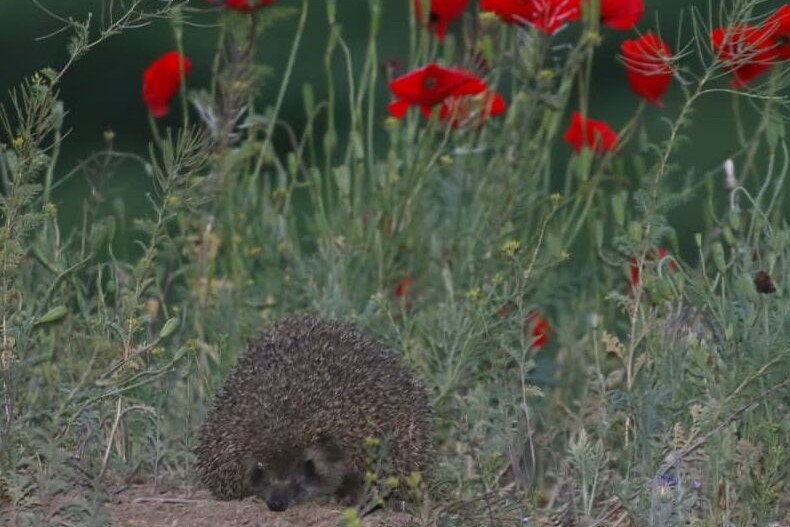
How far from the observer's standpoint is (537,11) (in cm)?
596

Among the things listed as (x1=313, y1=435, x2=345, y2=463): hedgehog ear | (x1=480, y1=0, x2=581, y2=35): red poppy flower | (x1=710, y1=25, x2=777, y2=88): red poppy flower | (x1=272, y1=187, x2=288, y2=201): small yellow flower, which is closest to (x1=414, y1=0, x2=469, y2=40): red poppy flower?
(x1=480, y1=0, x2=581, y2=35): red poppy flower

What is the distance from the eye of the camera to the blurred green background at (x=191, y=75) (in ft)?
30.2

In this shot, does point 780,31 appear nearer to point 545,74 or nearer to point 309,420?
point 545,74

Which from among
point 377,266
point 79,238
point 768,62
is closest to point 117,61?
point 79,238

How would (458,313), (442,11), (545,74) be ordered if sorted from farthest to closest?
(442,11) < (545,74) < (458,313)

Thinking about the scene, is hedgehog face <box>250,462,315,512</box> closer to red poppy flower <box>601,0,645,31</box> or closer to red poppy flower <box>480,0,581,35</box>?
red poppy flower <box>480,0,581,35</box>

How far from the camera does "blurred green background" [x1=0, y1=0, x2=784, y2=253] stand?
9.20 m

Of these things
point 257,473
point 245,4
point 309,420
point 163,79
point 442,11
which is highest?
point 245,4

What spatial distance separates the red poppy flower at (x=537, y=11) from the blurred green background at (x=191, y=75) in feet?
9.52

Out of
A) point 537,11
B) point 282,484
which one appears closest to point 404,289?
point 537,11

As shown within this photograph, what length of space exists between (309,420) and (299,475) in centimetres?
16

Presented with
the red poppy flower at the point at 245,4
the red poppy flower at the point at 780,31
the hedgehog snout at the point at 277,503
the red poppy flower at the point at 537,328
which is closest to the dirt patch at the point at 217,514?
the hedgehog snout at the point at 277,503

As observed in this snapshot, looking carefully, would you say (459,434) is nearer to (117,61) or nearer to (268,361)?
(268,361)

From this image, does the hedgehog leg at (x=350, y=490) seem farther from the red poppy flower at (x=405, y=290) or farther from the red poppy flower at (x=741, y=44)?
the red poppy flower at (x=741, y=44)
